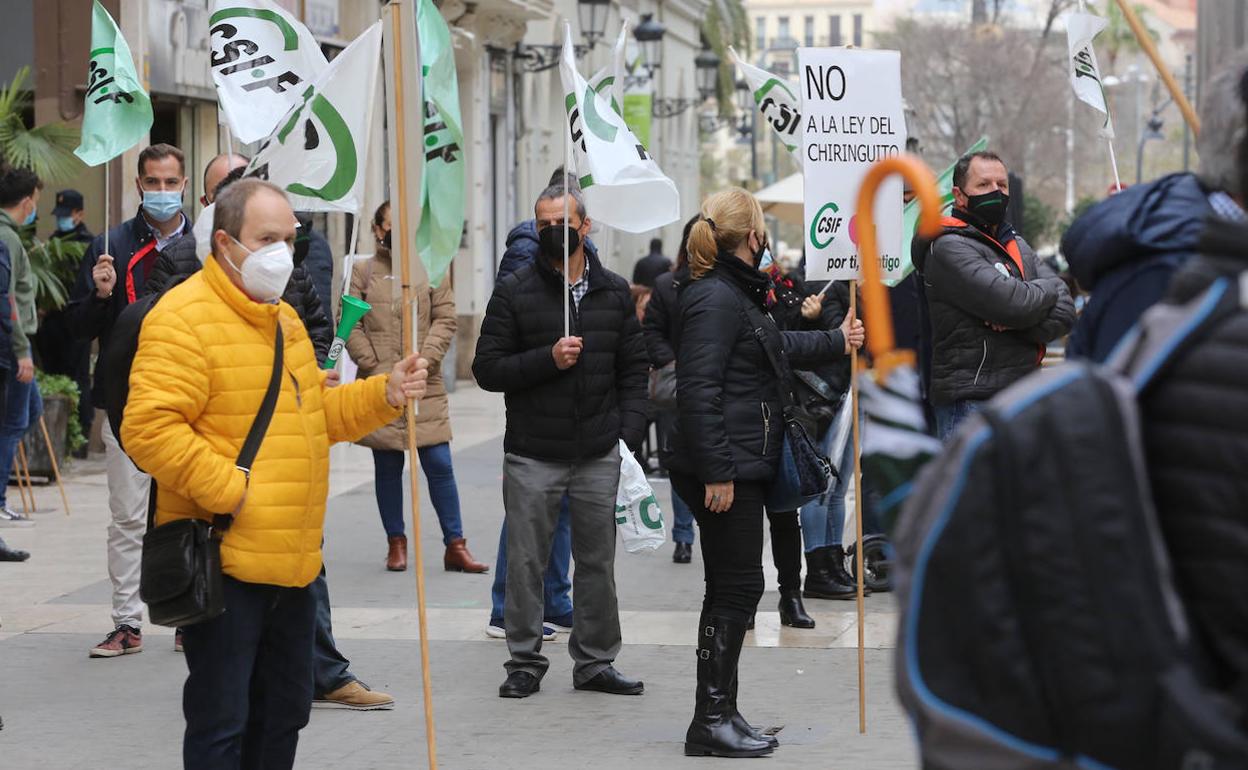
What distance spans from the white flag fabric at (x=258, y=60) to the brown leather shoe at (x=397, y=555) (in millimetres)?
2999

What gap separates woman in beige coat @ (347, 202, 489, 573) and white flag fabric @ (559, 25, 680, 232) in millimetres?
2879

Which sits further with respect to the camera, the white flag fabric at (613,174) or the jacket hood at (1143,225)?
the white flag fabric at (613,174)

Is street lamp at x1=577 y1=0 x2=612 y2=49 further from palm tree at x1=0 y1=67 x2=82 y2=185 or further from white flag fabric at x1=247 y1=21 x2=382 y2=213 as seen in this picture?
white flag fabric at x1=247 y1=21 x2=382 y2=213

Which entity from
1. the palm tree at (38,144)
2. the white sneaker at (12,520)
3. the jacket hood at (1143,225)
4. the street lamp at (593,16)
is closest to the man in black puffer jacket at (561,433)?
the jacket hood at (1143,225)

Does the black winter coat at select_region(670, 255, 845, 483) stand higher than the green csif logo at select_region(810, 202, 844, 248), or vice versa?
the green csif logo at select_region(810, 202, 844, 248)

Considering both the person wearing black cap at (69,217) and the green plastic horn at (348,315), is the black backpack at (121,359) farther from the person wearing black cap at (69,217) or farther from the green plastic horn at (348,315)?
the person wearing black cap at (69,217)

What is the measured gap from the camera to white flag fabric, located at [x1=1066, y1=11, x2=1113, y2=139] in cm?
857

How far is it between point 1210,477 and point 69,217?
13.5 metres

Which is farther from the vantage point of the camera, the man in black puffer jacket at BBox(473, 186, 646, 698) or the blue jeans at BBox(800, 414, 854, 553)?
the blue jeans at BBox(800, 414, 854, 553)

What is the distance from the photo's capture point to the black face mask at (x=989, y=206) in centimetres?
771

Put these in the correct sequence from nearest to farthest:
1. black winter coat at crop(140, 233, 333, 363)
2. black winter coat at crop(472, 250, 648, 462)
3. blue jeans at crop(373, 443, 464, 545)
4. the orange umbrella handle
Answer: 1. the orange umbrella handle
2. black winter coat at crop(140, 233, 333, 363)
3. black winter coat at crop(472, 250, 648, 462)
4. blue jeans at crop(373, 443, 464, 545)

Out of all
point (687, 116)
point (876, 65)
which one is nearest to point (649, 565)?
point (876, 65)

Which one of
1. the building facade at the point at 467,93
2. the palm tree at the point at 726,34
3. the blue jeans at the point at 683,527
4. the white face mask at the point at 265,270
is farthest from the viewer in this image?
the palm tree at the point at 726,34

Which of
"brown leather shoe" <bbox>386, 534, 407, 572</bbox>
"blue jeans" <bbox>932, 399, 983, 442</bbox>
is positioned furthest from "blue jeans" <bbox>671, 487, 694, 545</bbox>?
"blue jeans" <bbox>932, 399, 983, 442</bbox>
